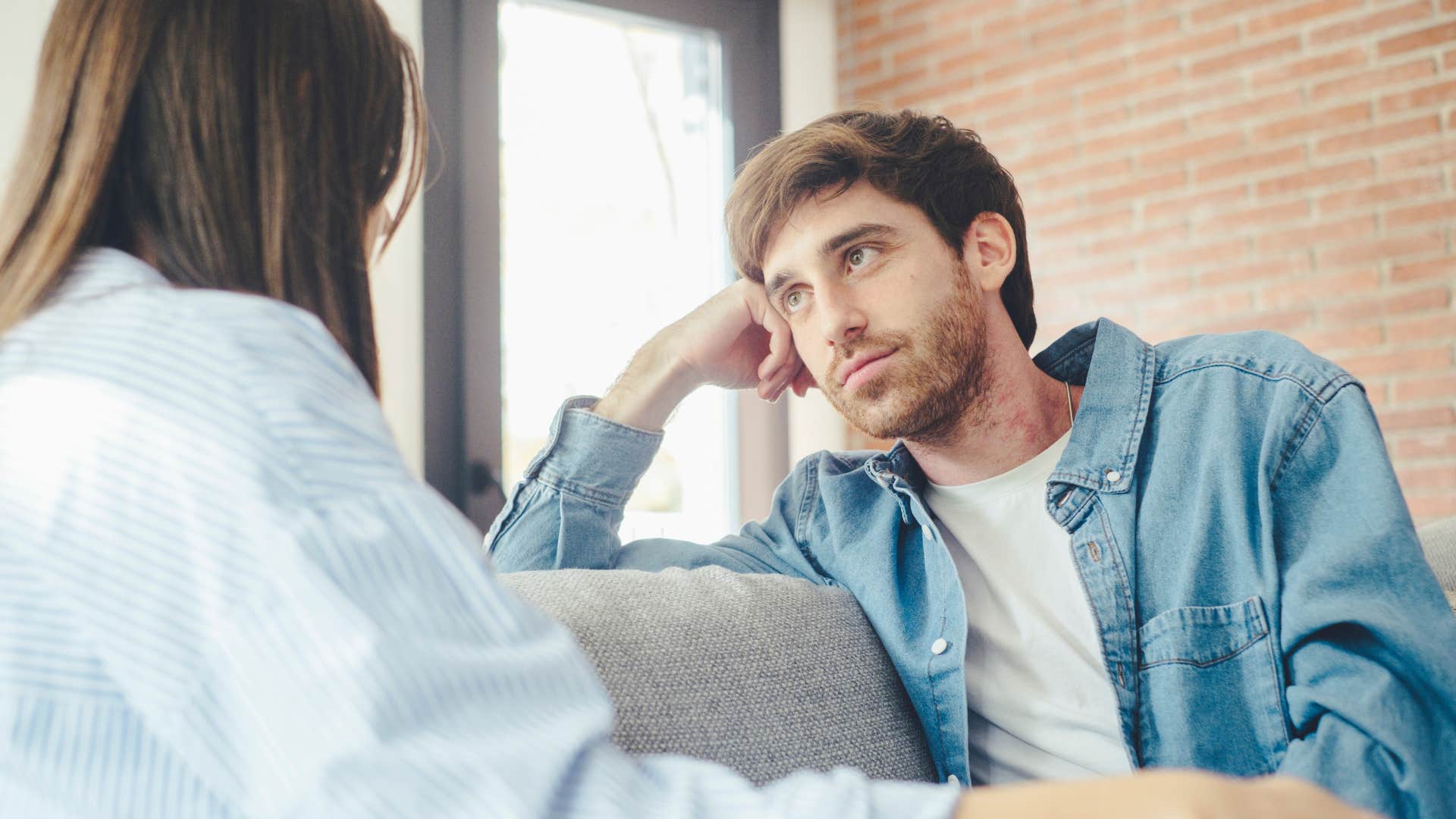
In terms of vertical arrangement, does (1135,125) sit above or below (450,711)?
above

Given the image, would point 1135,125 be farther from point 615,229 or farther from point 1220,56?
point 615,229

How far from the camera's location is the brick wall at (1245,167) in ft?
9.35

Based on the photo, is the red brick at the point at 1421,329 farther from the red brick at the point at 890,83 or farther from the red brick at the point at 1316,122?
the red brick at the point at 890,83

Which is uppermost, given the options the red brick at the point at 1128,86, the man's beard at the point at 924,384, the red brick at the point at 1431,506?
Answer: the red brick at the point at 1128,86

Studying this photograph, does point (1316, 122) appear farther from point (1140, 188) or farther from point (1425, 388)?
point (1425, 388)

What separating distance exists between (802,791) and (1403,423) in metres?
2.83

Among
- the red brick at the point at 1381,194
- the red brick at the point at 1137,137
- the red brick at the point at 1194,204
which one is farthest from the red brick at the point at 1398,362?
the red brick at the point at 1137,137

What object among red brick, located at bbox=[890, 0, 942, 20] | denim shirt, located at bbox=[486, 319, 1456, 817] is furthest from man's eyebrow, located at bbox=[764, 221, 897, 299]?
red brick, located at bbox=[890, 0, 942, 20]

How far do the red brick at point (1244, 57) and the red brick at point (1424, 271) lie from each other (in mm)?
623

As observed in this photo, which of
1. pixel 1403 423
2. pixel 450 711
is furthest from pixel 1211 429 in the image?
pixel 1403 423

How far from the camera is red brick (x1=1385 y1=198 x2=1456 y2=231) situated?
2.82 meters

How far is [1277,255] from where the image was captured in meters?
3.03

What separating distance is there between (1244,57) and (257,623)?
10.5 feet

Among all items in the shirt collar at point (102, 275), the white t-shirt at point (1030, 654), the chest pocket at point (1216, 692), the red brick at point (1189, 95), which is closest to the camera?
the shirt collar at point (102, 275)
